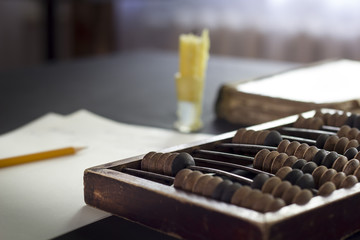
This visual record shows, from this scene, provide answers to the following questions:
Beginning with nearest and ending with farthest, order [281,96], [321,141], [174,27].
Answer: [321,141] → [281,96] → [174,27]

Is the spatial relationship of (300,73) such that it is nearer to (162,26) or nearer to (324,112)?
(324,112)

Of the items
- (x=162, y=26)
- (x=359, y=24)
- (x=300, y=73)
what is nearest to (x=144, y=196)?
(x=300, y=73)

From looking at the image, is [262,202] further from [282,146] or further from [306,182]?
[282,146]

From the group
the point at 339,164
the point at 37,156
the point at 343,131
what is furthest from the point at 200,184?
the point at 37,156

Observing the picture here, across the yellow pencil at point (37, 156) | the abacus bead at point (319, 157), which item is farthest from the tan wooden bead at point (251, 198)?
the yellow pencil at point (37, 156)

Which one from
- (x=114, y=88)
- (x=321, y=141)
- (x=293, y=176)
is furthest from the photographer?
(x=114, y=88)

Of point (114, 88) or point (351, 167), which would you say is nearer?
point (351, 167)
